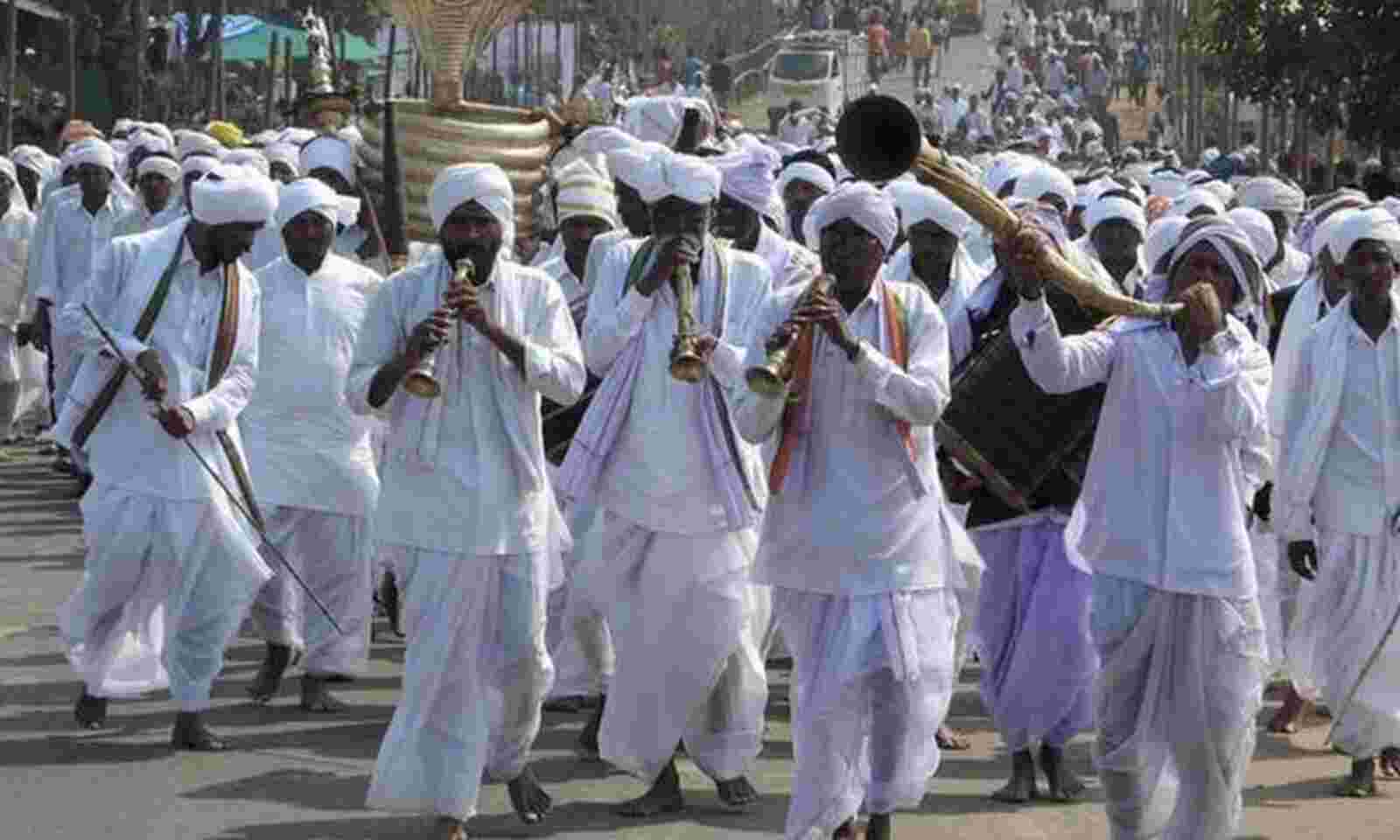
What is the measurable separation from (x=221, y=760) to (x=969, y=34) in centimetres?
9054

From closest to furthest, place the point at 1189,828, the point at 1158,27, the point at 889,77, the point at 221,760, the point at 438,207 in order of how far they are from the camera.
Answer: the point at 1189,828, the point at 438,207, the point at 221,760, the point at 889,77, the point at 1158,27

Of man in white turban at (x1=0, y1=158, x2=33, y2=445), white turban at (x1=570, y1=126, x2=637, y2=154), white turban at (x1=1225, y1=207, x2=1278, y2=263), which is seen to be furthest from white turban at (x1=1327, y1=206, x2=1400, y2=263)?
man in white turban at (x1=0, y1=158, x2=33, y2=445)

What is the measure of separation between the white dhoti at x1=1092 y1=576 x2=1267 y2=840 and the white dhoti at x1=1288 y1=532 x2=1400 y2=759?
2.31 meters

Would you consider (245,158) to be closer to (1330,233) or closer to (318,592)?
(318,592)

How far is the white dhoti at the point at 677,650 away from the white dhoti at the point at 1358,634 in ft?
6.73

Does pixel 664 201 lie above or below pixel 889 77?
above

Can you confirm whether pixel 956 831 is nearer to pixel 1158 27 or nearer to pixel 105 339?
pixel 105 339

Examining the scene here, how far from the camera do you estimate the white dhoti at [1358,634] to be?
13070mm

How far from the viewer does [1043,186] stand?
60.3 feet

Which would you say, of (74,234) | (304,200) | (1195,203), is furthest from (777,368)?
(74,234)

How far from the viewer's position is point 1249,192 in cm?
2072

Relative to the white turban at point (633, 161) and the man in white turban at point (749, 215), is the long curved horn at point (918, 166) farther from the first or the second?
the man in white turban at point (749, 215)

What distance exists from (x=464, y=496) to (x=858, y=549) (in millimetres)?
1297

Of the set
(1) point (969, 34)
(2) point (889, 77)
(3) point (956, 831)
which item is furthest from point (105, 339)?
(1) point (969, 34)
